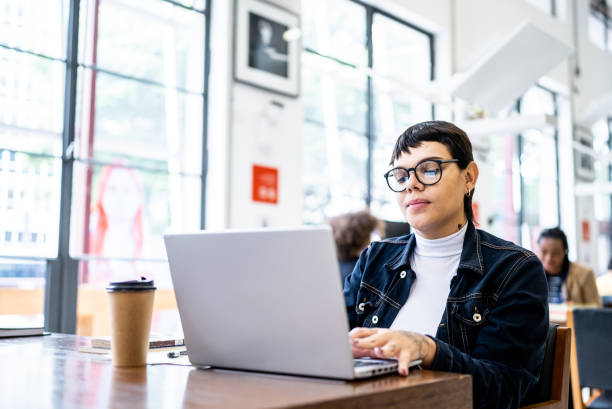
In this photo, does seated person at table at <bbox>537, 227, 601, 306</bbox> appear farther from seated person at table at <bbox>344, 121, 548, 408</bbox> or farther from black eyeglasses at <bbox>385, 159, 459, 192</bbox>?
black eyeglasses at <bbox>385, 159, 459, 192</bbox>

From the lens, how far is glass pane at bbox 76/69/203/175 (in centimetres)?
411

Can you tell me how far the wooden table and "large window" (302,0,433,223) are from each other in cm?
444

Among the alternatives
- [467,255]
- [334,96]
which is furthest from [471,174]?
[334,96]

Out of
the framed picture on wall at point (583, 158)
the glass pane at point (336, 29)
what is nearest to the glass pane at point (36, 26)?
the glass pane at point (336, 29)

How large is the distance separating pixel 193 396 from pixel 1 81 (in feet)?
10.9

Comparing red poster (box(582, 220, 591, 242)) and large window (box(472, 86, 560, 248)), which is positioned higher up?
large window (box(472, 86, 560, 248))

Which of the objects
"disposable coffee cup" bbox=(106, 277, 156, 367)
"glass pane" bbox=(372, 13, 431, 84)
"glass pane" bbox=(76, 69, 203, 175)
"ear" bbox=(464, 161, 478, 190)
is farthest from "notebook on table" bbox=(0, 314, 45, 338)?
"glass pane" bbox=(372, 13, 431, 84)

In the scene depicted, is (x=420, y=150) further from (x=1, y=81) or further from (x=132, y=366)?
(x=1, y=81)

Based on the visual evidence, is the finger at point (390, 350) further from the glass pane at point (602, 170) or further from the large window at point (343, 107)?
the glass pane at point (602, 170)

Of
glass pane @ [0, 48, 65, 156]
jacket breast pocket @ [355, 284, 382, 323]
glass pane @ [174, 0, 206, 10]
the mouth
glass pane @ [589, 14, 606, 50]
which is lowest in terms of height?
jacket breast pocket @ [355, 284, 382, 323]

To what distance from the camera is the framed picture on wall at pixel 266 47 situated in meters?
4.71

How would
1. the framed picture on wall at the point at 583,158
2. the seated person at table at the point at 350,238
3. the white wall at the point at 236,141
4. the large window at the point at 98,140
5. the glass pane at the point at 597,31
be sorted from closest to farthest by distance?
the seated person at table at the point at 350,238, the large window at the point at 98,140, the white wall at the point at 236,141, the framed picture on wall at the point at 583,158, the glass pane at the point at 597,31

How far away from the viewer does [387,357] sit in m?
1.15

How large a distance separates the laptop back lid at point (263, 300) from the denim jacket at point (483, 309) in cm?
27
